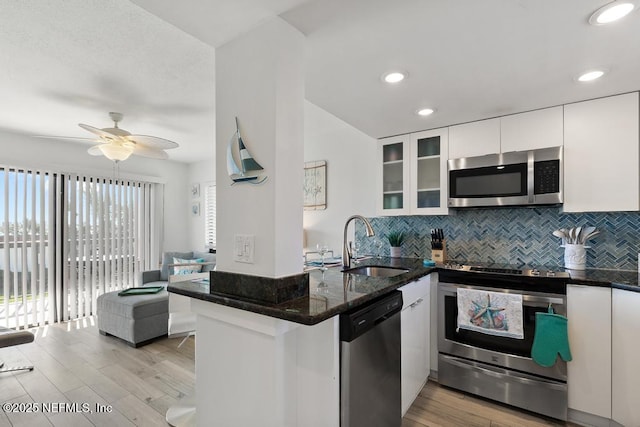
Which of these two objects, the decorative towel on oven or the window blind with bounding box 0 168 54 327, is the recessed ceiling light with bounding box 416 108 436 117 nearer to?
the decorative towel on oven

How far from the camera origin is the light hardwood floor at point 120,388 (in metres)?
1.97

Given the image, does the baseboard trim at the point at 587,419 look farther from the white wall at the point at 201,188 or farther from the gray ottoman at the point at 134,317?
the white wall at the point at 201,188

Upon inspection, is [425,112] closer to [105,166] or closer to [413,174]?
[413,174]

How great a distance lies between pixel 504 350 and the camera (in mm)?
2123

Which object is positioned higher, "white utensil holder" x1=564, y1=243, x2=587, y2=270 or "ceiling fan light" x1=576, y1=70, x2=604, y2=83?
"ceiling fan light" x1=576, y1=70, x2=604, y2=83

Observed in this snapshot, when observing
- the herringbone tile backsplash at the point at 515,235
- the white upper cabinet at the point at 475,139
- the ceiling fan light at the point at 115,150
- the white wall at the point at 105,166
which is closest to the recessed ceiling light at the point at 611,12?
the white upper cabinet at the point at 475,139

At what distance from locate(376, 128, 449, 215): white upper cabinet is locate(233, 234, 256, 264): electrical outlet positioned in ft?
6.45

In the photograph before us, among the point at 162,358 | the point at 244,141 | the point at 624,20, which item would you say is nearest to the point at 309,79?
the point at 244,141

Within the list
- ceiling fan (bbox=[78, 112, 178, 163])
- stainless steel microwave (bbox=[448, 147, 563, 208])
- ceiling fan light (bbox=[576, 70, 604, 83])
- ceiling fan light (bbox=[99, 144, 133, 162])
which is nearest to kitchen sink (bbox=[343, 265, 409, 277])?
stainless steel microwave (bbox=[448, 147, 563, 208])

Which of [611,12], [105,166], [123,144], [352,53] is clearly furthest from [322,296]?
[105,166]

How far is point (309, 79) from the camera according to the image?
1.90 meters

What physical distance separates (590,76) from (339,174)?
7.56 ft

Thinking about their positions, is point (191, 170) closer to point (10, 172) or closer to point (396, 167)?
point (10, 172)

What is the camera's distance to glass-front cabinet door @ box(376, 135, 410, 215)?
2.96 m
